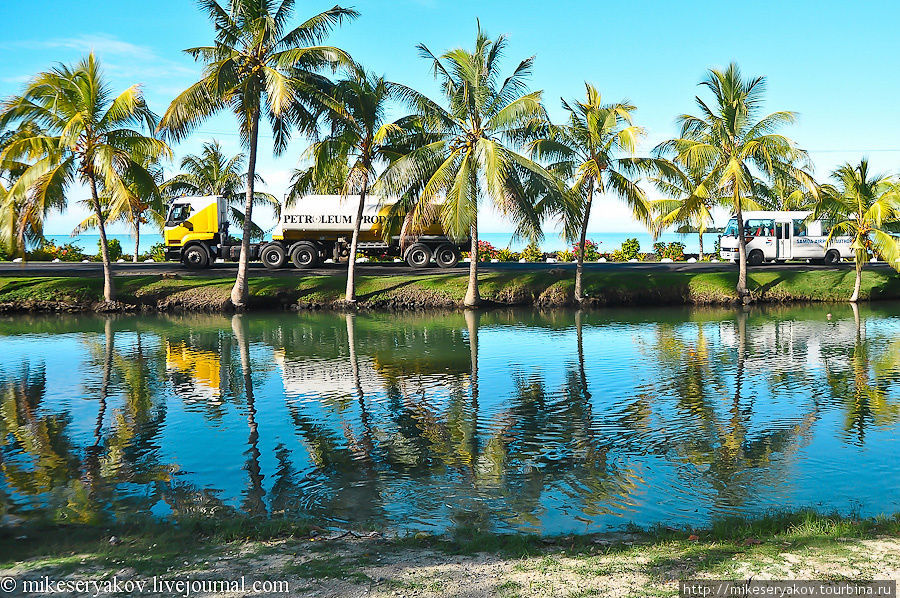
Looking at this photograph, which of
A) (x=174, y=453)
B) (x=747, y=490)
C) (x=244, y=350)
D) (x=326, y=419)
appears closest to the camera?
(x=747, y=490)

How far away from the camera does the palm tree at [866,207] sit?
29422 millimetres

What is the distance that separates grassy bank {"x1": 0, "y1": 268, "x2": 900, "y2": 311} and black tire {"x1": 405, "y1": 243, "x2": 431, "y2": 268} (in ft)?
12.3

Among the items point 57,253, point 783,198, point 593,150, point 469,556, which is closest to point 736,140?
point 593,150

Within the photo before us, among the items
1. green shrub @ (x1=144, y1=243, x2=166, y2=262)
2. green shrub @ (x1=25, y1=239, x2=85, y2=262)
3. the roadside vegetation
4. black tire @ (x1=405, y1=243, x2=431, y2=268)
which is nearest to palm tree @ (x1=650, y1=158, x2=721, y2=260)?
the roadside vegetation

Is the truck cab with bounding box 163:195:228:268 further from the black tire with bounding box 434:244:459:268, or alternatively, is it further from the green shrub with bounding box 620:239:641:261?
the green shrub with bounding box 620:239:641:261

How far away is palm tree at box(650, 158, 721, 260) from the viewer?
29.4 metres

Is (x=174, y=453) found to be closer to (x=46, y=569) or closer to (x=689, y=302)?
(x=46, y=569)

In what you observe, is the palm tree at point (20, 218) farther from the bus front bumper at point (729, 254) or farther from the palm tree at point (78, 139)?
the bus front bumper at point (729, 254)

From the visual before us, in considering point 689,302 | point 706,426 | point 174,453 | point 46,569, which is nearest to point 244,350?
point 174,453

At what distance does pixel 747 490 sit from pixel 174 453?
24.6ft

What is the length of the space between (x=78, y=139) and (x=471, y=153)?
13776mm

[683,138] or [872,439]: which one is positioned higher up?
[683,138]

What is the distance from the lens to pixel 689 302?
3188 cm

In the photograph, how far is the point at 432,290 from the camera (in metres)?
31.5
